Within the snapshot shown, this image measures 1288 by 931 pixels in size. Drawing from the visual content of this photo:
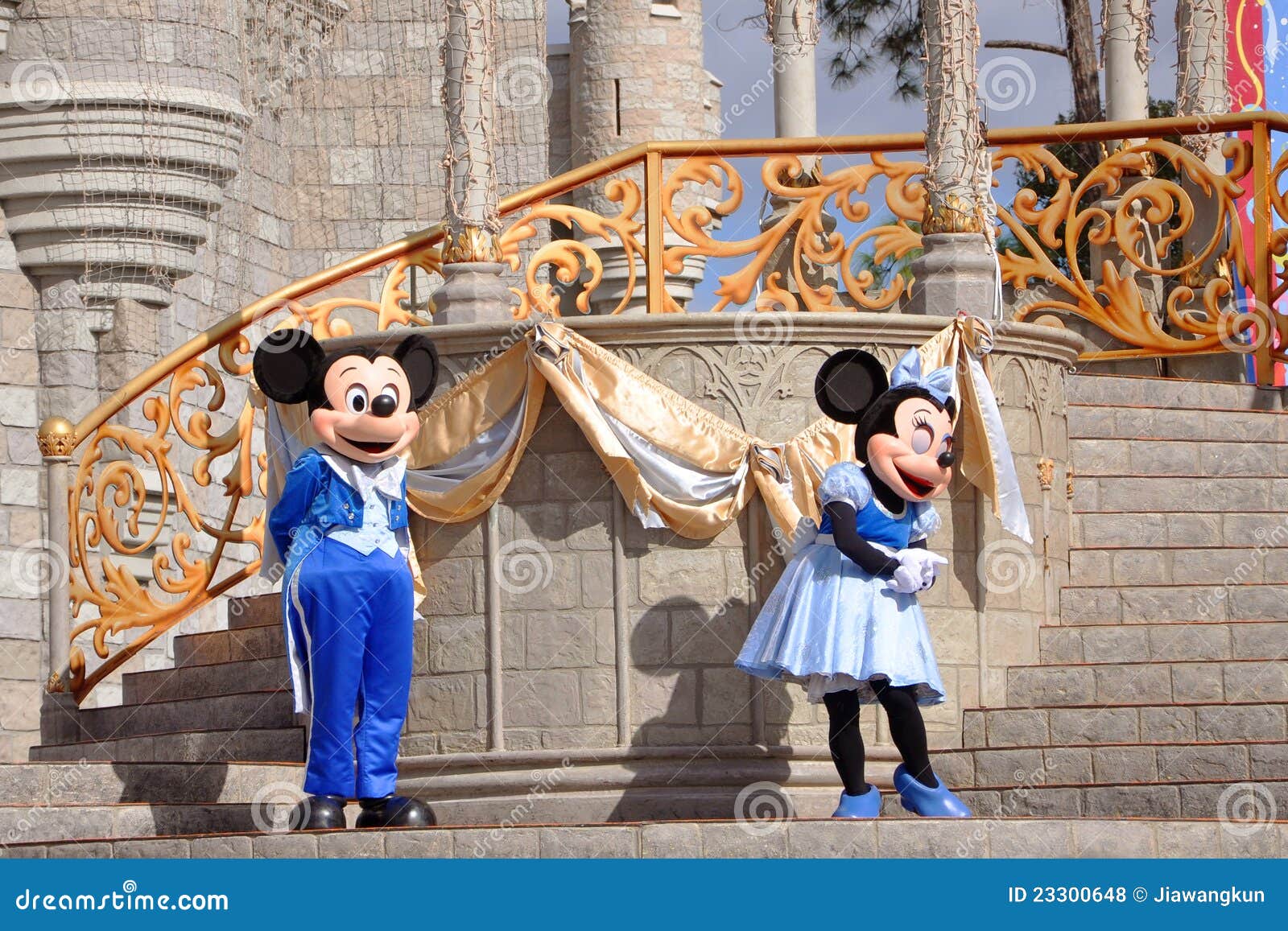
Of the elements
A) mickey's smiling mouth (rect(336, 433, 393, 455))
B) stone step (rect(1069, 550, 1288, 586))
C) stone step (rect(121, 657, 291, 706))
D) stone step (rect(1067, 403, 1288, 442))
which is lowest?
stone step (rect(121, 657, 291, 706))

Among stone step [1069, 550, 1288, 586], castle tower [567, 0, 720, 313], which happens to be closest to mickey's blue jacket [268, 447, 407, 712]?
stone step [1069, 550, 1288, 586]

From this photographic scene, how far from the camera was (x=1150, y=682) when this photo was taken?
10469 mm

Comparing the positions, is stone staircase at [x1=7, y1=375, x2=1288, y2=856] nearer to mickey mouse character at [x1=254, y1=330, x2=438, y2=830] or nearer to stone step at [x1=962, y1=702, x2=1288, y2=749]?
stone step at [x1=962, y1=702, x2=1288, y2=749]

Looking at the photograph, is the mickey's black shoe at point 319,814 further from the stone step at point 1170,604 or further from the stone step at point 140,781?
the stone step at point 1170,604

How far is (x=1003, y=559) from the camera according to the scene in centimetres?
1083

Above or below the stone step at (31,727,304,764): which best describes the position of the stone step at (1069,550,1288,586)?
above

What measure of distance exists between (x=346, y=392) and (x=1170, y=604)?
3835 mm

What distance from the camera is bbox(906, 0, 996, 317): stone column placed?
36.5 feet

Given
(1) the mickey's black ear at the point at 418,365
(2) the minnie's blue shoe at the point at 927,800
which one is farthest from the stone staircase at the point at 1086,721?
(1) the mickey's black ear at the point at 418,365

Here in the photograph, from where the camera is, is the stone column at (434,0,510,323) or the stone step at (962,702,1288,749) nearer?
the stone step at (962,702,1288,749)

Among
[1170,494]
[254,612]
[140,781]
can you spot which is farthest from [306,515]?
[1170,494]

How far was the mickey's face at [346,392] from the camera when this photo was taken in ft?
31.6

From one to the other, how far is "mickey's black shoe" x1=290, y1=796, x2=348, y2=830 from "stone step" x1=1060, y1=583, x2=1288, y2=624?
3543 mm

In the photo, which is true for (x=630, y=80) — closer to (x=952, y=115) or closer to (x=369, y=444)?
(x=952, y=115)
